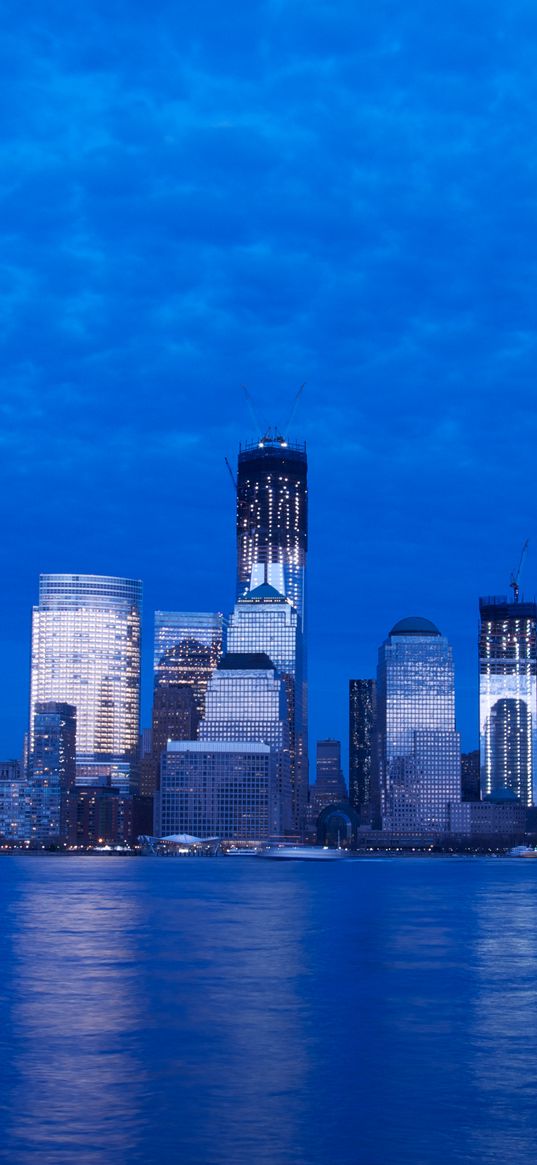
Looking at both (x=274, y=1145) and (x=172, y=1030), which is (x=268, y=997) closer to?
(x=172, y=1030)

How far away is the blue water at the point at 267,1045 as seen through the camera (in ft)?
136

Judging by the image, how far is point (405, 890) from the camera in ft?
637

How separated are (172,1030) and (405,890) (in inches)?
5421

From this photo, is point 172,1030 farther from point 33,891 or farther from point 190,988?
point 33,891

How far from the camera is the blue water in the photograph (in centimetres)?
4131

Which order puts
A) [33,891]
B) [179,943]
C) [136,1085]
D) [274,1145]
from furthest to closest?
[33,891] < [179,943] < [136,1085] < [274,1145]

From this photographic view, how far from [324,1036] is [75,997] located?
16.7 meters

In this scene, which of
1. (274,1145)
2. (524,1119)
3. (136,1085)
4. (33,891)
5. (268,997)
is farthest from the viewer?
(33,891)

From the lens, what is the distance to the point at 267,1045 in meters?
56.7

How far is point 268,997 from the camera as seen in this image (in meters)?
70.3

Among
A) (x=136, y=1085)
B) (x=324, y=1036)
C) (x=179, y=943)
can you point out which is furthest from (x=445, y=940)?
(x=136, y=1085)

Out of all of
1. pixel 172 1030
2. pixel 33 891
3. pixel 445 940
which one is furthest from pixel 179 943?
pixel 33 891

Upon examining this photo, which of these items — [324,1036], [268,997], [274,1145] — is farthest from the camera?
[268,997]

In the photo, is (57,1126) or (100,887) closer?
(57,1126)
